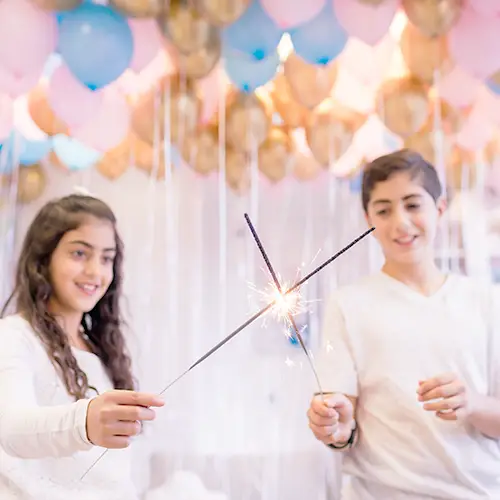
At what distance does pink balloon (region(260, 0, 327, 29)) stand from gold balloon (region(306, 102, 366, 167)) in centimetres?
23

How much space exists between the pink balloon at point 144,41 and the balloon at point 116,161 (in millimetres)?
226

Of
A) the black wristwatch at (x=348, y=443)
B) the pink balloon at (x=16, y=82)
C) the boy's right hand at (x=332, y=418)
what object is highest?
the pink balloon at (x=16, y=82)

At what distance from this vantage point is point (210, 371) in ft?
5.84

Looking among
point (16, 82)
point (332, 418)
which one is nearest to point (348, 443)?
point (332, 418)

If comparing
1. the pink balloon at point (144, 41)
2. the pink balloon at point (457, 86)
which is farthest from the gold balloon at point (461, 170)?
the pink balloon at point (144, 41)

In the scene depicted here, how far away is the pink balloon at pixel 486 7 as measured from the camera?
56.8 inches

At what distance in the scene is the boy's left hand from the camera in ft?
3.76

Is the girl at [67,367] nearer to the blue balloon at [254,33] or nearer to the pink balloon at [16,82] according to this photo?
the pink balloon at [16,82]

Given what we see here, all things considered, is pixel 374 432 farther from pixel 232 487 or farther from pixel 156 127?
pixel 156 127

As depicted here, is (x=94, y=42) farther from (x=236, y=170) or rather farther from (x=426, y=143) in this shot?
(x=426, y=143)

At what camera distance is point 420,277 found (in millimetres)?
1351

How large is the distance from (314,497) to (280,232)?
2.24 ft

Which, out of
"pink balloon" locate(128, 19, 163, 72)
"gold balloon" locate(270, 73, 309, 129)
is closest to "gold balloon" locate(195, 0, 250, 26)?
"pink balloon" locate(128, 19, 163, 72)

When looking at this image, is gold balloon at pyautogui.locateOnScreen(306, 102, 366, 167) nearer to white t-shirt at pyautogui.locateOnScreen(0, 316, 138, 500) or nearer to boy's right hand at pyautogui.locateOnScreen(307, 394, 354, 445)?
boy's right hand at pyautogui.locateOnScreen(307, 394, 354, 445)
